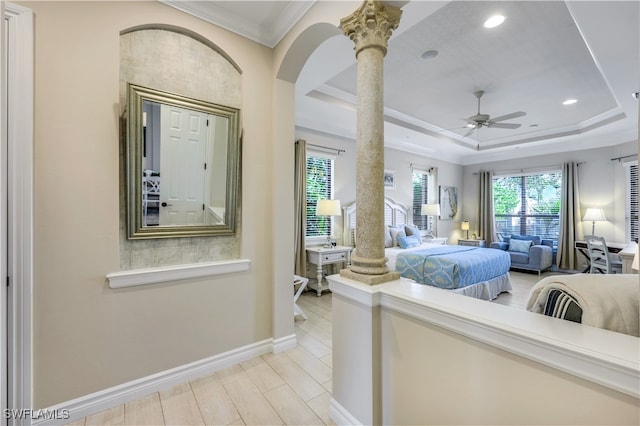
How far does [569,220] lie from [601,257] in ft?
6.22

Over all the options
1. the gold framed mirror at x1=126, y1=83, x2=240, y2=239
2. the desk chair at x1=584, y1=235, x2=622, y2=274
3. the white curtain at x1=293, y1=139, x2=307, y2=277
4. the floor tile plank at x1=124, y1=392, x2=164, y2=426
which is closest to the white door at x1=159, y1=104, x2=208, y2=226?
the gold framed mirror at x1=126, y1=83, x2=240, y2=239

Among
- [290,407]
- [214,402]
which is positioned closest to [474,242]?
[290,407]

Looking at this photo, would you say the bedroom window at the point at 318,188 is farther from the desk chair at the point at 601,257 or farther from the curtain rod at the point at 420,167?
the desk chair at the point at 601,257

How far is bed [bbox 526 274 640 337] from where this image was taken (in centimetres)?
97

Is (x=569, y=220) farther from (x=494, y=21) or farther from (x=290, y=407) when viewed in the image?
(x=290, y=407)

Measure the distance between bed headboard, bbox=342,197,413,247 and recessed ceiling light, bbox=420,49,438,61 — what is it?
9.13 ft

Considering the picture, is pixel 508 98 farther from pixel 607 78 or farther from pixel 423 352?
pixel 423 352

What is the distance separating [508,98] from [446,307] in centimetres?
424

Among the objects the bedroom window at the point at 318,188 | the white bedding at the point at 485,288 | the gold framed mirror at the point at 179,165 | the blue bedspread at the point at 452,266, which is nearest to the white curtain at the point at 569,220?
the white bedding at the point at 485,288

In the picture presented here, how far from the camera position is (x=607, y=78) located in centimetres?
301

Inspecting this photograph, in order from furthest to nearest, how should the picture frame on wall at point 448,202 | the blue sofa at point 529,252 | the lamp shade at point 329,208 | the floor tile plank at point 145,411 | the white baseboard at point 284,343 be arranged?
the picture frame on wall at point 448,202 < the blue sofa at point 529,252 < the lamp shade at point 329,208 < the white baseboard at point 284,343 < the floor tile plank at point 145,411

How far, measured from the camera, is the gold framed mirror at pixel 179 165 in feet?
6.30

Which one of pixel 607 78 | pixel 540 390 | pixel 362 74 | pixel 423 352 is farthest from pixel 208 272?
pixel 607 78

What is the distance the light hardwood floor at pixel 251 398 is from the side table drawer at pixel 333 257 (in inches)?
70.9
